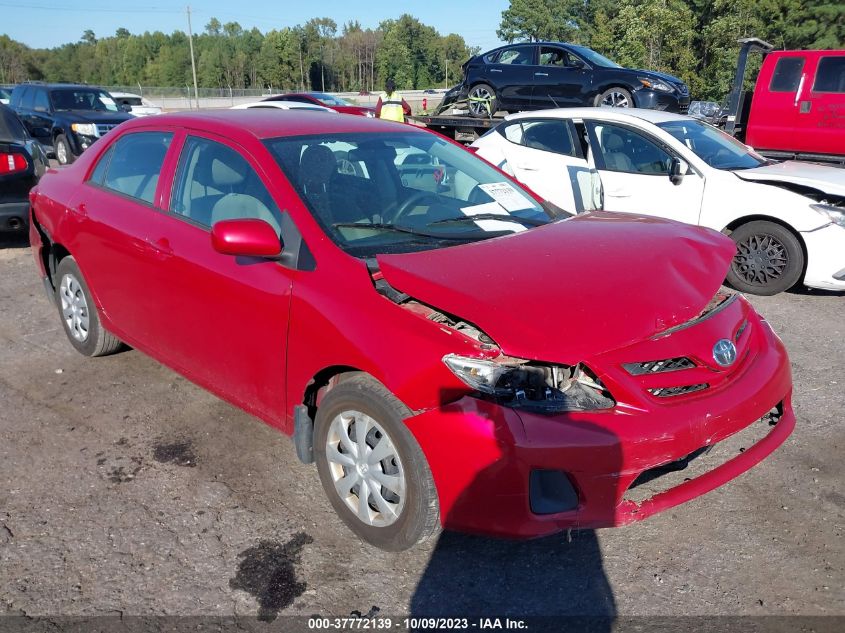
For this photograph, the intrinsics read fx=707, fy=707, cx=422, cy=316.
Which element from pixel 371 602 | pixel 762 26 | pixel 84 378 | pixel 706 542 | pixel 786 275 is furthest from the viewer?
pixel 762 26

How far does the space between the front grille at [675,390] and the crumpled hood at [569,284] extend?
210 millimetres

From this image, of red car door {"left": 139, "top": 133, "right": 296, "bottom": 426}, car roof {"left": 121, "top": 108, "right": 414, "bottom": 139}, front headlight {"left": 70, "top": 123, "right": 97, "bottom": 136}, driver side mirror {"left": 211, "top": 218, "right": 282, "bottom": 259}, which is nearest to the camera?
driver side mirror {"left": 211, "top": 218, "right": 282, "bottom": 259}

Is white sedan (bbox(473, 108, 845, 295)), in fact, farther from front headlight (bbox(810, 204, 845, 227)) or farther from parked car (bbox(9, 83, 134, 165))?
parked car (bbox(9, 83, 134, 165))

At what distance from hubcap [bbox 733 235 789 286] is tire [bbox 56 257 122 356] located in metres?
5.17

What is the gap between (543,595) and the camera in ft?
8.59

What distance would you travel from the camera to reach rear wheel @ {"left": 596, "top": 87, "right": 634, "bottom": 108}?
42.1ft

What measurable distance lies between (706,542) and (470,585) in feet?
3.36

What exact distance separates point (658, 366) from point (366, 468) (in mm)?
1189

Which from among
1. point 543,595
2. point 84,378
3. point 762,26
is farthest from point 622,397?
point 762,26

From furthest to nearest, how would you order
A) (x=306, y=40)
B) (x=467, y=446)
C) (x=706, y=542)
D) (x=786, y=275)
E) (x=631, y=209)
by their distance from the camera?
(x=306, y=40) < (x=631, y=209) < (x=786, y=275) < (x=706, y=542) < (x=467, y=446)

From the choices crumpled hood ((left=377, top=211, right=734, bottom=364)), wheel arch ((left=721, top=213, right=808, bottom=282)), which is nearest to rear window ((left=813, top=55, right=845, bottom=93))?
wheel arch ((left=721, top=213, right=808, bottom=282))

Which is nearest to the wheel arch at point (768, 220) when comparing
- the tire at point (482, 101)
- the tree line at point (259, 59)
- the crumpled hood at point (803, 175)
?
the crumpled hood at point (803, 175)

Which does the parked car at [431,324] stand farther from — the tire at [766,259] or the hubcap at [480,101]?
the hubcap at [480,101]

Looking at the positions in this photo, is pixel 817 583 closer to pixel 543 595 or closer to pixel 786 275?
pixel 543 595
